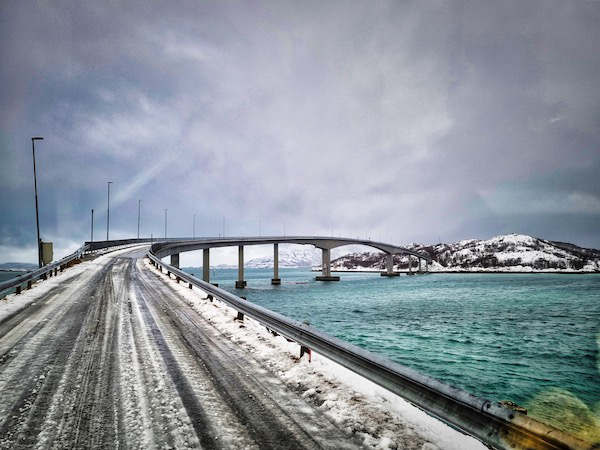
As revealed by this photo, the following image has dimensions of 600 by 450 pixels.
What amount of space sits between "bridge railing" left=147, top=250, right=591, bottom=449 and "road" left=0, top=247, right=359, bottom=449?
2.50ft

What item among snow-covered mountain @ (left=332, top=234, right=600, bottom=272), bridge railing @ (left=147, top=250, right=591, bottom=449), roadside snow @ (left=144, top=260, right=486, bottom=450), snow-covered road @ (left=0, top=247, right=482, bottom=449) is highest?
bridge railing @ (left=147, top=250, right=591, bottom=449)

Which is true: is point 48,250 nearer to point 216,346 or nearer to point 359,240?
point 216,346

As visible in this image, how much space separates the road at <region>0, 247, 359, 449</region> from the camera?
11.1 feet

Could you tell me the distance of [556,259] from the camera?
15438 cm

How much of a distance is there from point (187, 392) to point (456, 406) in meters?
3.37

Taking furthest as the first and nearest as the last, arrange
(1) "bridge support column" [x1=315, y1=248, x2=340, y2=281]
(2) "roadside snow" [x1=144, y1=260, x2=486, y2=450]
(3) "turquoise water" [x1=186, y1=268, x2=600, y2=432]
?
1. (1) "bridge support column" [x1=315, y1=248, x2=340, y2=281]
2. (3) "turquoise water" [x1=186, y1=268, x2=600, y2=432]
3. (2) "roadside snow" [x1=144, y1=260, x2=486, y2=450]

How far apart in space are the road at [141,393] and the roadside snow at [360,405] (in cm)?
23

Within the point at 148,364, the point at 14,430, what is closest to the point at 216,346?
the point at 148,364

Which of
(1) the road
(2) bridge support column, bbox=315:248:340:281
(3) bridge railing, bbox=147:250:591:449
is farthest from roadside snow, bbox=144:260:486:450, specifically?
(2) bridge support column, bbox=315:248:340:281

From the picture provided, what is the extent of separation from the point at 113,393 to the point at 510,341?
1900 cm

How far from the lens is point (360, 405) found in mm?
4148

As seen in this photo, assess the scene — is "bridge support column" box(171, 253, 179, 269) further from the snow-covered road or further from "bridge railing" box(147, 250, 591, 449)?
"bridge railing" box(147, 250, 591, 449)

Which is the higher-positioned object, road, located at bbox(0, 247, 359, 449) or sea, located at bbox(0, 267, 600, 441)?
road, located at bbox(0, 247, 359, 449)

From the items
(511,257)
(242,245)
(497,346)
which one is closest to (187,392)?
(497,346)
